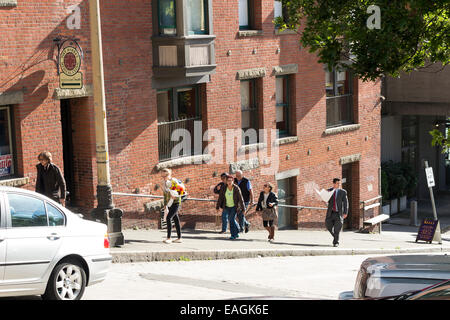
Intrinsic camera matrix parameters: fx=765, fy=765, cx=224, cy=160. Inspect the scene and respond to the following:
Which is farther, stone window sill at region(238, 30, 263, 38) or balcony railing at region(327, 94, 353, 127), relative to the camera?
balcony railing at region(327, 94, 353, 127)

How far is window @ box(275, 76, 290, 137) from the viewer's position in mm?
23672

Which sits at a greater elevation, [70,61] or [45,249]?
[70,61]

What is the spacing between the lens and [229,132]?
21.6 metres

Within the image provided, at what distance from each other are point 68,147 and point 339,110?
1146cm

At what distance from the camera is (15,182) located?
52.2 feet

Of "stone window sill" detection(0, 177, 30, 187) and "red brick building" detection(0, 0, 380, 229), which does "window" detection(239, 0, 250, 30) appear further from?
"stone window sill" detection(0, 177, 30, 187)

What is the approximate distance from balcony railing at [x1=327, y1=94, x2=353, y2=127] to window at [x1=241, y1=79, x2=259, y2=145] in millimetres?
3930

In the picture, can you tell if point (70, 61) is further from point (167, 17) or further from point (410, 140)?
point (410, 140)

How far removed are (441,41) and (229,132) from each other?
7.39 metres

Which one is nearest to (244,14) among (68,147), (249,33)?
(249,33)

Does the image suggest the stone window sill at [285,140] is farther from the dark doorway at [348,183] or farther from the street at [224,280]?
the street at [224,280]

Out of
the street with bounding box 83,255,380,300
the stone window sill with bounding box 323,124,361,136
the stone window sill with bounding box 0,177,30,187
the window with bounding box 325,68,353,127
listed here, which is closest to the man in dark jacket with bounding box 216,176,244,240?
the street with bounding box 83,255,380,300

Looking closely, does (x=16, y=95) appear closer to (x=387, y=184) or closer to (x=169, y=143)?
(x=169, y=143)

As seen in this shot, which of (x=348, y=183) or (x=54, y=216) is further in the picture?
(x=348, y=183)
